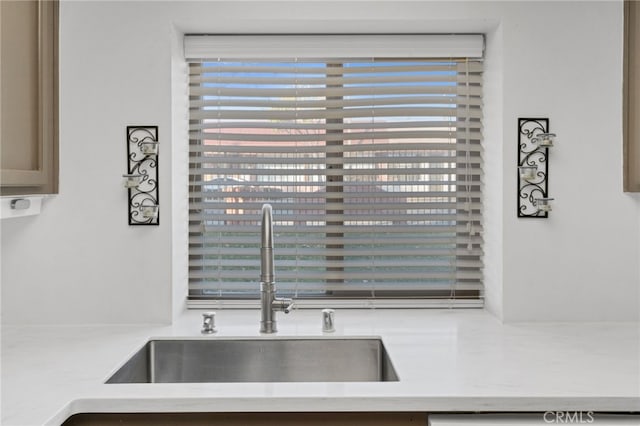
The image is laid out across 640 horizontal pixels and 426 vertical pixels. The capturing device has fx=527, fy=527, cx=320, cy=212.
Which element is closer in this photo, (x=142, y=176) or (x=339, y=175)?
(x=142, y=176)

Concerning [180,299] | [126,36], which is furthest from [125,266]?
[126,36]

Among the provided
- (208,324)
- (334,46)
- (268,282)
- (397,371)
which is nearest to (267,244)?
(268,282)

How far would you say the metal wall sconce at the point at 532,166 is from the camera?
1.89 meters

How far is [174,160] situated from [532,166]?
4.25 ft

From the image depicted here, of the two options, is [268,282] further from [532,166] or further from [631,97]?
[631,97]

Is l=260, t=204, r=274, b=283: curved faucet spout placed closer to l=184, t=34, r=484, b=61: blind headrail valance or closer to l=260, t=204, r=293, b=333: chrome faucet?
A: l=260, t=204, r=293, b=333: chrome faucet

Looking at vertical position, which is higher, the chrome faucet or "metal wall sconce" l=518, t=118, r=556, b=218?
"metal wall sconce" l=518, t=118, r=556, b=218

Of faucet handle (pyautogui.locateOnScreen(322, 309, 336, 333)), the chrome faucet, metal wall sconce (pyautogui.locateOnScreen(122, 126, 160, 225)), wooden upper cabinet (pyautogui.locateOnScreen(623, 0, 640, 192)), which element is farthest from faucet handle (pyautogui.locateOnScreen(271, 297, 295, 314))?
wooden upper cabinet (pyautogui.locateOnScreen(623, 0, 640, 192))

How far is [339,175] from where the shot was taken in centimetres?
214

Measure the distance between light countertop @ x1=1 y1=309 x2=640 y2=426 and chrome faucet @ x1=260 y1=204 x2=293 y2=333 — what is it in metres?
0.05

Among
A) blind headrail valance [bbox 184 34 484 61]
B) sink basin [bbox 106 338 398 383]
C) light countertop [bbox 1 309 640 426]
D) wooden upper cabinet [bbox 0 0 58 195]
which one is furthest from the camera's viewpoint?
blind headrail valance [bbox 184 34 484 61]

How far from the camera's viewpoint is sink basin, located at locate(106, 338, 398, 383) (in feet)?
5.66

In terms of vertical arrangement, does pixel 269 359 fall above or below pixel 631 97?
below

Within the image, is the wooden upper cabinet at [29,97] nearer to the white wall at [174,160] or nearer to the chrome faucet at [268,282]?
the white wall at [174,160]
